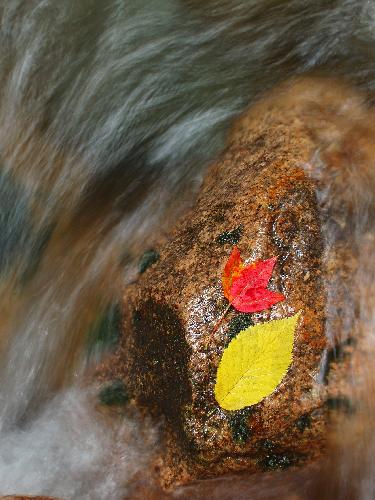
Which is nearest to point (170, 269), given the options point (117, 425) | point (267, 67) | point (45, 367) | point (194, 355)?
point (194, 355)

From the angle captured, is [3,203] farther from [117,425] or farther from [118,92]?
[117,425]

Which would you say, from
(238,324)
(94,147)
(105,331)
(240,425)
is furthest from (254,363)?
(94,147)

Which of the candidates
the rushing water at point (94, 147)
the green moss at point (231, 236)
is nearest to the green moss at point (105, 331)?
the rushing water at point (94, 147)

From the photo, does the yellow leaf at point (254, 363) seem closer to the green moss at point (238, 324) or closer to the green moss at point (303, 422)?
the green moss at point (238, 324)

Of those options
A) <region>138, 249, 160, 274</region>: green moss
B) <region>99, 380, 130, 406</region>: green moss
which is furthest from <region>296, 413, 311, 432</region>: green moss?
<region>138, 249, 160, 274</region>: green moss

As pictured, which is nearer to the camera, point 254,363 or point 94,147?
point 254,363

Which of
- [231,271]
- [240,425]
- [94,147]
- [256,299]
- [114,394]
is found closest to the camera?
[240,425]

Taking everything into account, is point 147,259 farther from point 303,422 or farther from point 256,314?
point 303,422
